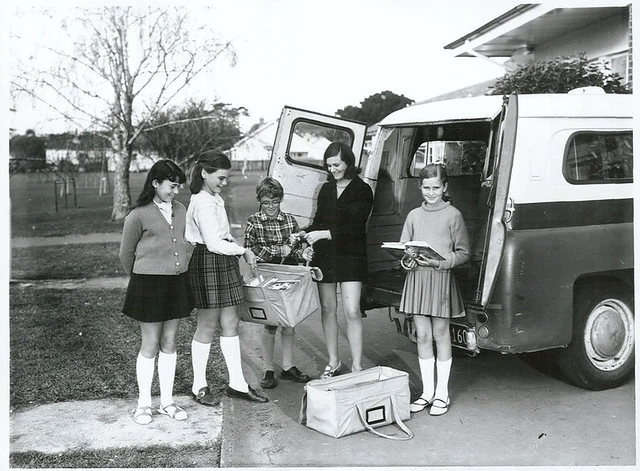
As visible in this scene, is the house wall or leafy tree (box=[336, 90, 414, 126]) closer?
leafy tree (box=[336, 90, 414, 126])

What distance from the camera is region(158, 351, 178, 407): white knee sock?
4426mm

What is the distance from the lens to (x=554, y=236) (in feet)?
14.1

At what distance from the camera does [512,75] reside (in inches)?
351

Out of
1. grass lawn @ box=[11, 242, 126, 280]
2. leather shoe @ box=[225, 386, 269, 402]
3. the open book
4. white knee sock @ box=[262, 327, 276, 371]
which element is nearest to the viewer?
the open book

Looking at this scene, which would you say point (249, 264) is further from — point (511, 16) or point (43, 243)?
point (43, 243)

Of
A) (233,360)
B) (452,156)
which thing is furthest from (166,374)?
(452,156)

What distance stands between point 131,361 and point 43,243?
824 cm

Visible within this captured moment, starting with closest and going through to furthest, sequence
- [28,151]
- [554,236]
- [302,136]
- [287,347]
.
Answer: [554,236] < [287,347] < [302,136] < [28,151]

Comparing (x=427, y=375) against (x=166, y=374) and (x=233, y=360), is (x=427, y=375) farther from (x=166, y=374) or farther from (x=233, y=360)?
(x=166, y=374)

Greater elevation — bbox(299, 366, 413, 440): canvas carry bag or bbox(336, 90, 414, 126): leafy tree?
bbox(336, 90, 414, 126): leafy tree

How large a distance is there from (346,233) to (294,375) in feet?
4.11

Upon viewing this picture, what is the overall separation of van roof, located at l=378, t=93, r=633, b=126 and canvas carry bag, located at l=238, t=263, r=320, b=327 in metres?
1.53

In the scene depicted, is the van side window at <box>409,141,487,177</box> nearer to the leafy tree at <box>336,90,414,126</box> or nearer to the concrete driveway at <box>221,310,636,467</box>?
the concrete driveway at <box>221,310,636,467</box>

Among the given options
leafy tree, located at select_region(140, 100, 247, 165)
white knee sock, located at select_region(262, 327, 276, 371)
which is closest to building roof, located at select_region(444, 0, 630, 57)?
white knee sock, located at select_region(262, 327, 276, 371)
